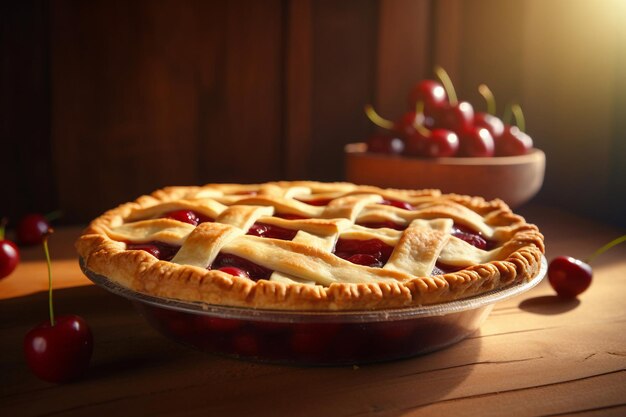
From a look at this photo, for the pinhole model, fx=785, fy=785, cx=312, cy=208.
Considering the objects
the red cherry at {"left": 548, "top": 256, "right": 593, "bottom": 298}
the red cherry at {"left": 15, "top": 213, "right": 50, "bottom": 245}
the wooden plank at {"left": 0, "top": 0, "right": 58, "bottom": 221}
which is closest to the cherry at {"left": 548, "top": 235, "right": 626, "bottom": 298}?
the red cherry at {"left": 548, "top": 256, "right": 593, "bottom": 298}

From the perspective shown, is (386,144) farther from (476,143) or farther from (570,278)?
(570,278)

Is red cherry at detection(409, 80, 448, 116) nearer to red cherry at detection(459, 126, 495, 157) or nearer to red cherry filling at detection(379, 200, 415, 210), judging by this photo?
red cherry at detection(459, 126, 495, 157)

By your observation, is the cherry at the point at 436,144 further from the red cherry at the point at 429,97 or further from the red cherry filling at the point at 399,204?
the red cherry filling at the point at 399,204

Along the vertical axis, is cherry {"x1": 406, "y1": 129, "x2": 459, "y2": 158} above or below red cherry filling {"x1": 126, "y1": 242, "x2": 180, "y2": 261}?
above

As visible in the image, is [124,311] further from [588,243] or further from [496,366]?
[588,243]

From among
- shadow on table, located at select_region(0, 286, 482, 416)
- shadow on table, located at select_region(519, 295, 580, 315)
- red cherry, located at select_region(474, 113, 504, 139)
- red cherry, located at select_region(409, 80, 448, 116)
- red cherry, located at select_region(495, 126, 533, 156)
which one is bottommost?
shadow on table, located at select_region(519, 295, 580, 315)

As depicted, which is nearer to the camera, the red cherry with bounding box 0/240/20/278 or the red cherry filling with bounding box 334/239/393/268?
the red cherry filling with bounding box 334/239/393/268

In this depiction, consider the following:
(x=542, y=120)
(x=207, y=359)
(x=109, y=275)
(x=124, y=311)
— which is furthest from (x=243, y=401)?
(x=542, y=120)

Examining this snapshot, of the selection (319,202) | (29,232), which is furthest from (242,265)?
(29,232)

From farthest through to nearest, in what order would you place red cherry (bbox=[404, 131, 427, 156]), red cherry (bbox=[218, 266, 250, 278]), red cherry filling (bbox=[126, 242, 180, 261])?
red cherry (bbox=[404, 131, 427, 156]), red cherry filling (bbox=[126, 242, 180, 261]), red cherry (bbox=[218, 266, 250, 278])

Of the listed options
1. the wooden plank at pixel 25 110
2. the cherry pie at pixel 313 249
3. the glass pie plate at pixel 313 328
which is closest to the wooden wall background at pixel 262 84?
the wooden plank at pixel 25 110
